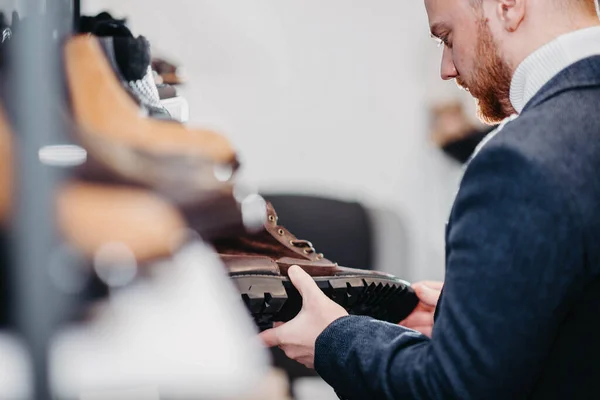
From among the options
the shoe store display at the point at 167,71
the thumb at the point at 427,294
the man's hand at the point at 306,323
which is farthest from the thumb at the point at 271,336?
the shoe store display at the point at 167,71

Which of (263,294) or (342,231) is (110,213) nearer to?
(263,294)

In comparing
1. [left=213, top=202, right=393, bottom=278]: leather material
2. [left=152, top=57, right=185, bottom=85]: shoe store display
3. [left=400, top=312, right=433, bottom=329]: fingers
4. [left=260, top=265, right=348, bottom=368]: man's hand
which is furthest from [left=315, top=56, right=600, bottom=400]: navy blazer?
[left=152, top=57, right=185, bottom=85]: shoe store display

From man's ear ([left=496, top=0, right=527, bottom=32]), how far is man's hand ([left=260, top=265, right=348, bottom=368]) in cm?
33

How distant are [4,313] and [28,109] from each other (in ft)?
0.80

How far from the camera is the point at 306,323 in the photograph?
2.09ft

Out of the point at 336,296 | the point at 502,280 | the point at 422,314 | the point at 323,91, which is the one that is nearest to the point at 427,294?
the point at 422,314

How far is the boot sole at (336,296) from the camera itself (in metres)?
0.65

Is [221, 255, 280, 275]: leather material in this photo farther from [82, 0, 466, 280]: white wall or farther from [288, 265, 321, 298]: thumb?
[82, 0, 466, 280]: white wall

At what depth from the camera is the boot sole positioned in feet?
2.12

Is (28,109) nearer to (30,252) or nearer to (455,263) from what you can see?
(30,252)

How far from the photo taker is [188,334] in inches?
41.8

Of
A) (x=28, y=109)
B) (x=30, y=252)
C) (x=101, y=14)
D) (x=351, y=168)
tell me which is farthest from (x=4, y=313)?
(x=351, y=168)

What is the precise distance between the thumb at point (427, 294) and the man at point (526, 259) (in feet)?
0.93

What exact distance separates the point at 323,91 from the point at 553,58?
33.2 inches
